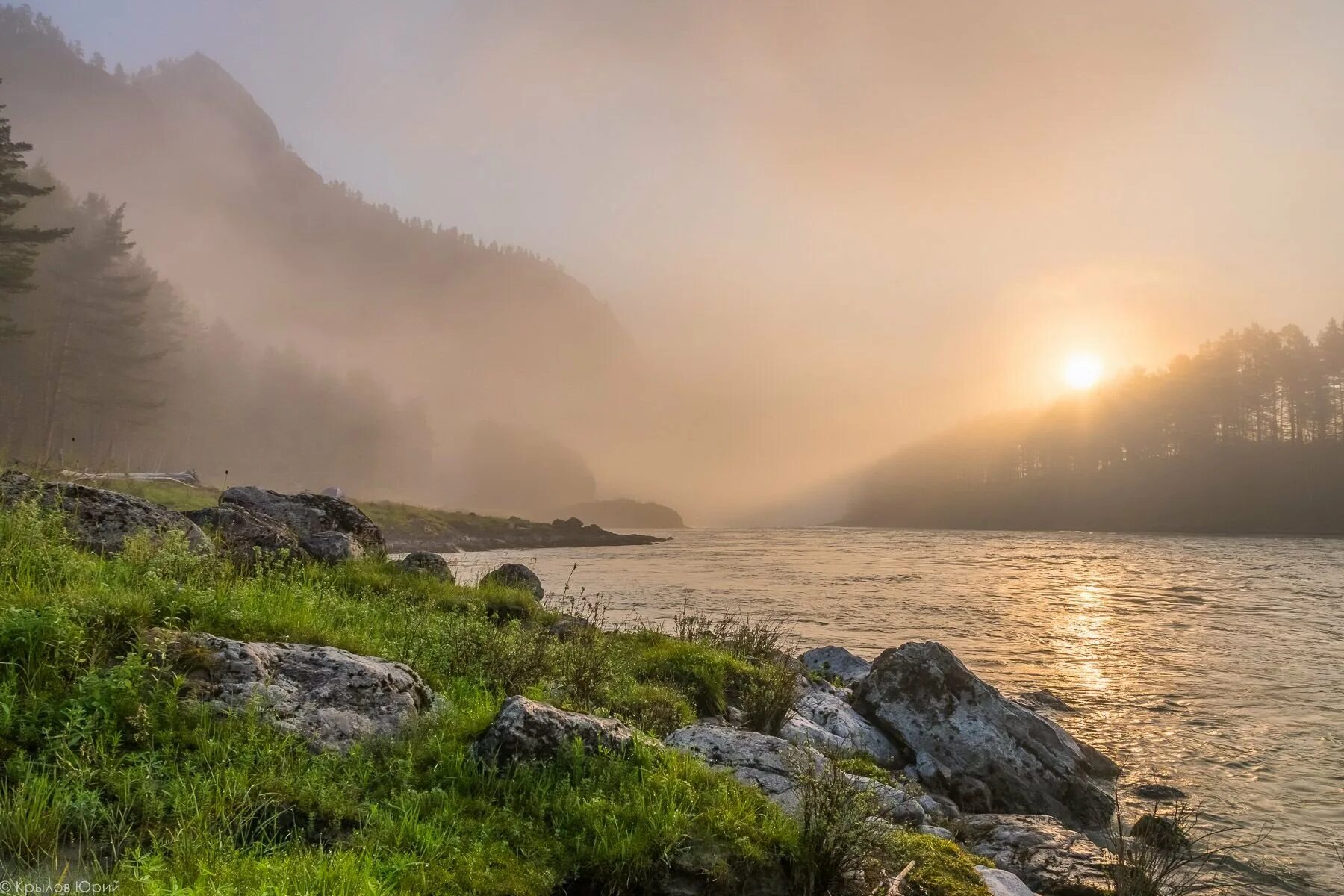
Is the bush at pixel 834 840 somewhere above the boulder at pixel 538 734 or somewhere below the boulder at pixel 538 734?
below

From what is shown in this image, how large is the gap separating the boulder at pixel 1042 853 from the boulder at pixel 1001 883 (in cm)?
77

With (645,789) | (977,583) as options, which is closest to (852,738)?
(645,789)

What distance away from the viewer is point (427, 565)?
46.3 ft

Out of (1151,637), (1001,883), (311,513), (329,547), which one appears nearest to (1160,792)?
(1001,883)

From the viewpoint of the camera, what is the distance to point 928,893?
468 cm

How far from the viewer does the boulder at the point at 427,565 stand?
13648 millimetres

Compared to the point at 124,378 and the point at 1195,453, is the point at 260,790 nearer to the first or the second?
the point at 124,378

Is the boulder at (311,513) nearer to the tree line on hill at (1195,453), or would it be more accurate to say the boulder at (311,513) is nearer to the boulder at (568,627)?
the boulder at (568,627)

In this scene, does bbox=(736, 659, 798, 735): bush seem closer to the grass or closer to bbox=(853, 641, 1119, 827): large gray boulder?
bbox=(853, 641, 1119, 827): large gray boulder

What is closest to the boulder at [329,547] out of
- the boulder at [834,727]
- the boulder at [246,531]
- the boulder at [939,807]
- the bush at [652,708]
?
the boulder at [246,531]

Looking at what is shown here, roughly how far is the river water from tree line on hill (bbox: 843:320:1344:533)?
5134cm

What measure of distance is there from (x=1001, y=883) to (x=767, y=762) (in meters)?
2.25

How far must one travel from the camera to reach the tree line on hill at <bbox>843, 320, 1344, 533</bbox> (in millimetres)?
90688

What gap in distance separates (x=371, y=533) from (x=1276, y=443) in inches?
5209
